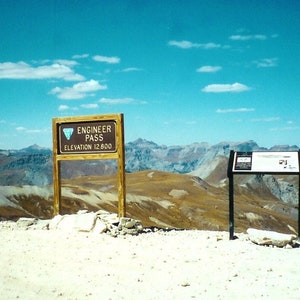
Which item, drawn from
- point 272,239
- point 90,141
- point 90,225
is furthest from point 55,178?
point 272,239

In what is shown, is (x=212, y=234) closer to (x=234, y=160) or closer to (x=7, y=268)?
(x=234, y=160)

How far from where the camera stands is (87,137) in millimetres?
19125

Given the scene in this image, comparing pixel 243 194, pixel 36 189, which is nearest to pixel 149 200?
pixel 36 189

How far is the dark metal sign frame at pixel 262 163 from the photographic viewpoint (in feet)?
53.8

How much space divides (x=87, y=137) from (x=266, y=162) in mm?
7318

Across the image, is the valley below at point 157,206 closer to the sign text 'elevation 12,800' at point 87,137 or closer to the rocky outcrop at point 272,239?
the sign text 'elevation 12,800' at point 87,137

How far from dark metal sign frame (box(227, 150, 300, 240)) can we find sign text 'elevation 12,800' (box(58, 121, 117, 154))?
4.85 metres

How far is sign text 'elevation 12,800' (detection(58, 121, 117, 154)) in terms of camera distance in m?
18.7

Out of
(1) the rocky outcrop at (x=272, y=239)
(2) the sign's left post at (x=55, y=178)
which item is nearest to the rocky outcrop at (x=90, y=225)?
(2) the sign's left post at (x=55, y=178)

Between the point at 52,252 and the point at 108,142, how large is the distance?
621cm

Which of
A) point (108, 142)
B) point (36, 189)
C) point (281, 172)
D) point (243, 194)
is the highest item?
point (108, 142)

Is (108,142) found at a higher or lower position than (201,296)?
higher

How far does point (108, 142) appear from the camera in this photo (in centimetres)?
1869

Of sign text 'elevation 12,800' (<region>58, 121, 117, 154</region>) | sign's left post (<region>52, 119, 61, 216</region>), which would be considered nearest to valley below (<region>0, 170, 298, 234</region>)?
sign's left post (<region>52, 119, 61, 216</region>)
